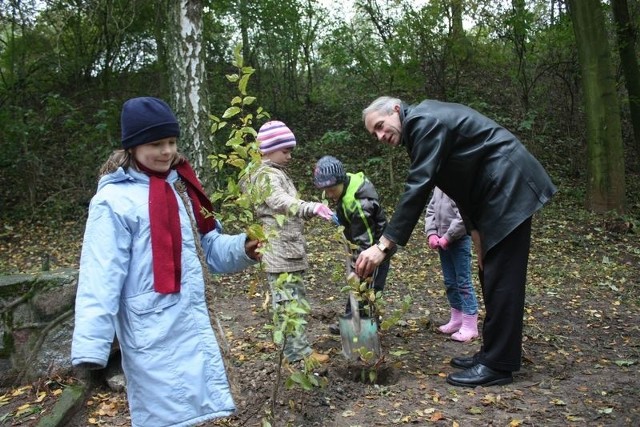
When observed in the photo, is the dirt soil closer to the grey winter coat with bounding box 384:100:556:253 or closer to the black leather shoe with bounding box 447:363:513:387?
the black leather shoe with bounding box 447:363:513:387

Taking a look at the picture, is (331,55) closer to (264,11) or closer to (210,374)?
(264,11)

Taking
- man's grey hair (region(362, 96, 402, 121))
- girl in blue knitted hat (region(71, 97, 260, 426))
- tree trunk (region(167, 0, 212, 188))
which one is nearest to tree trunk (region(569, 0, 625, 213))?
tree trunk (region(167, 0, 212, 188))

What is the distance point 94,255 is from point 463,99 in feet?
34.5

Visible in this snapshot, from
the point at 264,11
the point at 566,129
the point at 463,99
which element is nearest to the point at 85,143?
the point at 264,11

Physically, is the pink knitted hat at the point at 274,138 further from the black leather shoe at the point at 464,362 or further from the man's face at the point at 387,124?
the black leather shoe at the point at 464,362

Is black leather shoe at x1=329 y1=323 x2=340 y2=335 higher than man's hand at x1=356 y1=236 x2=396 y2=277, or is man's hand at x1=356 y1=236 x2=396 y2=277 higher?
man's hand at x1=356 y1=236 x2=396 y2=277

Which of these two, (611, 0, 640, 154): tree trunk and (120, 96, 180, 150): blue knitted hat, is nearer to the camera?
(120, 96, 180, 150): blue knitted hat

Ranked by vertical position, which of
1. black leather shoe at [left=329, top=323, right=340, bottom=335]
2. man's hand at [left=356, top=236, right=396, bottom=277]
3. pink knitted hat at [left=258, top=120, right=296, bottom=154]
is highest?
pink knitted hat at [left=258, top=120, right=296, bottom=154]

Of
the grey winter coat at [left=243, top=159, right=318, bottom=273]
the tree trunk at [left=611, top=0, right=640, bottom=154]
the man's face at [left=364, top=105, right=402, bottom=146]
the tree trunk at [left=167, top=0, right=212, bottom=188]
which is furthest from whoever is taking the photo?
the tree trunk at [left=611, top=0, right=640, bottom=154]

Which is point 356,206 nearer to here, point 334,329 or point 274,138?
point 274,138

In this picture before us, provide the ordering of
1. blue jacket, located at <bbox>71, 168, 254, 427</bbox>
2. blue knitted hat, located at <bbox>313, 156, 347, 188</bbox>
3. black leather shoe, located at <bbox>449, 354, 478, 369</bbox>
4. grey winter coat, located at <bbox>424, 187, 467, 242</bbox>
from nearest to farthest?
1. blue jacket, located at <bbox>71, 168, 254, 427</bbox>
2. black leather shoe, located at <bbox>449, 354, 478, 369</bbox>
3. blue knitted hat, located at <bbox>313, 156, 347, 188</bbox>
4. grey winter coat, located at <bbox>424, 187, 467, 242</bbox>

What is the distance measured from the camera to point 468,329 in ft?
14.1

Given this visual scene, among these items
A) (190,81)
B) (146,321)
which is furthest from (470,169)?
(190,81)

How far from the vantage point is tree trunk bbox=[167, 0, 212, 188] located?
258 inches
